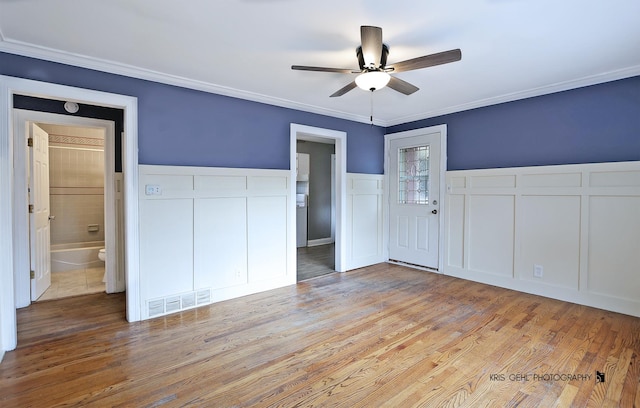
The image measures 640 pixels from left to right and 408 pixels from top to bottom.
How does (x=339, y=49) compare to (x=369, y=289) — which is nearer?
(x=339, y=49)

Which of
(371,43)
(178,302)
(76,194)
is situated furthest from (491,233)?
(76,194)

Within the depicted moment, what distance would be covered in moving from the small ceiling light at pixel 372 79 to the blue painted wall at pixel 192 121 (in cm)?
175

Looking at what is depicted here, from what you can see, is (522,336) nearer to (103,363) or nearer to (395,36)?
(395,36)

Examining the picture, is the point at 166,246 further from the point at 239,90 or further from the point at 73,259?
the point at 73,259

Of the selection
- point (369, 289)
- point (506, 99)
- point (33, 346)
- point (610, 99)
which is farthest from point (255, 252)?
point (610, 99)

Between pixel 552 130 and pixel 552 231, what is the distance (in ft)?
3.77

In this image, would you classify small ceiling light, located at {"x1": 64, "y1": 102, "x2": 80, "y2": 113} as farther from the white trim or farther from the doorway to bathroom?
the white trim

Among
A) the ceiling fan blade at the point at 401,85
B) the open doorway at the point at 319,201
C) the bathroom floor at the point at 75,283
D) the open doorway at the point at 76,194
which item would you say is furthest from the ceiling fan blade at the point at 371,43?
the open doorway at the point at 76,194

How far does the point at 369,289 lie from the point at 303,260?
74.5 inches

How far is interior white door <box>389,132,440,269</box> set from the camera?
475 centimetres

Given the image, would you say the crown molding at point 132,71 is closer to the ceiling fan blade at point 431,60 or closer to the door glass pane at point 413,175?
the door glass pane at point 413,175

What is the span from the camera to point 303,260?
5648 millimetres

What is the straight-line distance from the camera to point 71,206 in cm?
552

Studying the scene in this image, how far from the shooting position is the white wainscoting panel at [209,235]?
10.3ft
